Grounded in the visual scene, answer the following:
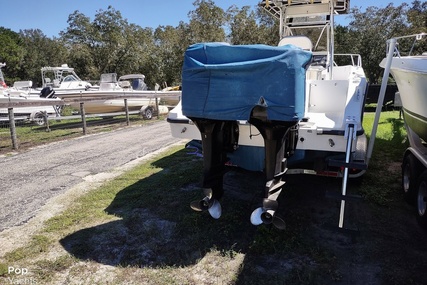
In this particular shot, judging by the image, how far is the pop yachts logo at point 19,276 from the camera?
9.27 feet

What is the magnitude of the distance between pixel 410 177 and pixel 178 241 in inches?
118

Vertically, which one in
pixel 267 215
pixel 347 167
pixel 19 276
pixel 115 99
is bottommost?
pixel 19 276

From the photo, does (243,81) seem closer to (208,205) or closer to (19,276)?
(208,205)

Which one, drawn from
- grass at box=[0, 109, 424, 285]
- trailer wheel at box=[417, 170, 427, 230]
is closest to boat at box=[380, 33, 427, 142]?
trailer wheel at box=[417, 170, 427, 230]

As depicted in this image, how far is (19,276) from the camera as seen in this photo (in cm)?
289

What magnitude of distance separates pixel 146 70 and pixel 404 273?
30.6m

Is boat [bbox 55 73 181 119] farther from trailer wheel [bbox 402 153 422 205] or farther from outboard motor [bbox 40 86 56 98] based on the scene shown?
trailer wheel [bbox 402 153 422 205]

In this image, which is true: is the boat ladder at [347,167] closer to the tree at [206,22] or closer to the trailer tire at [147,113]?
the trailer tire at [147,113]

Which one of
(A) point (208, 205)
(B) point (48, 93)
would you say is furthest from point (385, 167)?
(B) point (48, 93)

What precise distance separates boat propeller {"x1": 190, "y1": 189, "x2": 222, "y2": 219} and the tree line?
20411 mm

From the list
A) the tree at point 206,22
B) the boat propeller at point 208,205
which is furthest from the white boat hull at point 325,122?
the tree at point 206,22

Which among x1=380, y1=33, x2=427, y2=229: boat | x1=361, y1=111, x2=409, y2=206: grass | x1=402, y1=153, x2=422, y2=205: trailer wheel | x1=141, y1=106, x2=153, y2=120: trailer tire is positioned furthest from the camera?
x1=141, y1=106, x2=153, y2=120: trailer tire

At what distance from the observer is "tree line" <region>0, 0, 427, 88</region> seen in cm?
2559

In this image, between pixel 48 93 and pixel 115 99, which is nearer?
pixel 115 99
